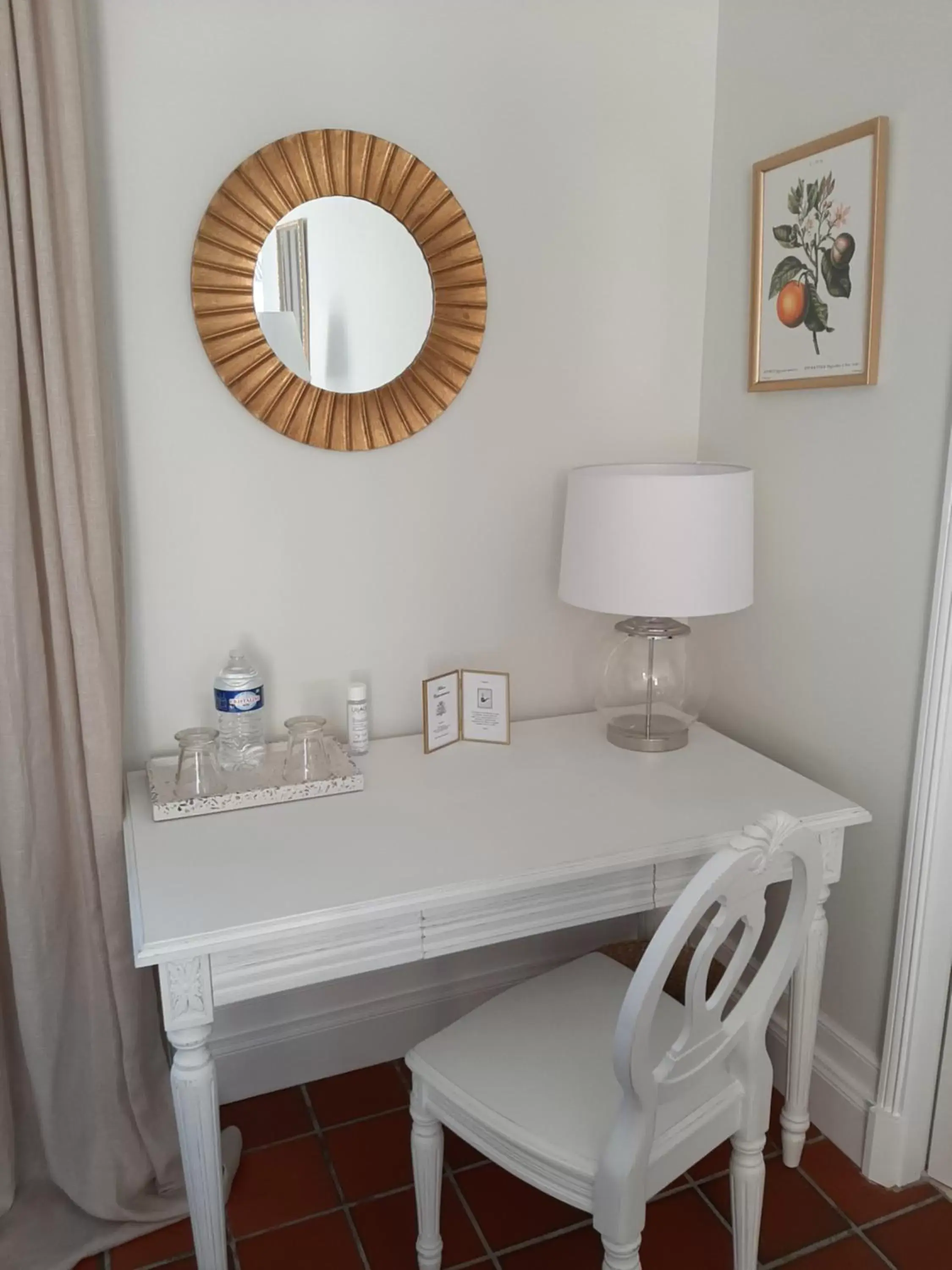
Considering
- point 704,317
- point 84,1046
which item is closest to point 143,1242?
point 84,1046

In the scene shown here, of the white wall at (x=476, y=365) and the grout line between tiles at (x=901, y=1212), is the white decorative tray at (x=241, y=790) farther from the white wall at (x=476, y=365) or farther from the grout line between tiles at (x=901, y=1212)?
the grout line between tiles at (x=901, y=1212)

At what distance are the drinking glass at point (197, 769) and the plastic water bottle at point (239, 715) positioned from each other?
77 mm

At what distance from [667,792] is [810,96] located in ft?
4.34

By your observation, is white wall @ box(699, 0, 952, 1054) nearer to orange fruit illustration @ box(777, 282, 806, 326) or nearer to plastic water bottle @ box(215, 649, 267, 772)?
orange fruit illustration @ box(777, 282, 806, 326)

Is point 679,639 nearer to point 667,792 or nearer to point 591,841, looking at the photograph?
point 667,792

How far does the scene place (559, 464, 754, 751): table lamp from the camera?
177 cm

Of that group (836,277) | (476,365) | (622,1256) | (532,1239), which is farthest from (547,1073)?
(836,277)

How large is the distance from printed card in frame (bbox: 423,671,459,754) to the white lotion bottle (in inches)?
4.7

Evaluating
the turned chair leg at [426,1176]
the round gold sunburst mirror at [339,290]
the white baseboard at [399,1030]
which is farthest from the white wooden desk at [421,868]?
the round gold sunburst mirror at [339,290]

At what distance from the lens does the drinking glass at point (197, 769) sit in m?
1.70

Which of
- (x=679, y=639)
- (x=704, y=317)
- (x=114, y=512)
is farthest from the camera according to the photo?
(x=704, y=317)

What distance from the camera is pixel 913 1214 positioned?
1.78 metres

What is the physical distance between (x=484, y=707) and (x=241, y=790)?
550 mm

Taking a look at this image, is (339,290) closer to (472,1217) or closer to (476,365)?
(476,365)
